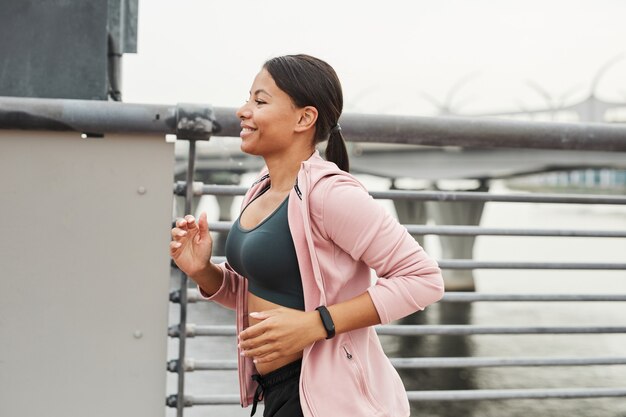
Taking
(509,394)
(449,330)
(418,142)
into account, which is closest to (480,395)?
(509,394)

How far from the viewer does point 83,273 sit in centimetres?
262

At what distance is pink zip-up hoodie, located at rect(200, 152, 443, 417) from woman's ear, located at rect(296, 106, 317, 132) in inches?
3.9

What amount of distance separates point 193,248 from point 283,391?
0.49 meters

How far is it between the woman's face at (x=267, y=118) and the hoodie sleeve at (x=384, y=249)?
0.22 m

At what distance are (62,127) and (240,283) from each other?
3.18ft

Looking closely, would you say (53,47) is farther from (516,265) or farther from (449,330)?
(516,265)

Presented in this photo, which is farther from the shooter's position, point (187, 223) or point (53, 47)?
point (53, 47)

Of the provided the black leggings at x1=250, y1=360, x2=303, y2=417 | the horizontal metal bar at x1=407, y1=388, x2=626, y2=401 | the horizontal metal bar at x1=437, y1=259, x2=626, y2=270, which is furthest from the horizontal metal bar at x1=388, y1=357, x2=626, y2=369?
the black leggings at x1=250, y1=360, x2=303, y2=417

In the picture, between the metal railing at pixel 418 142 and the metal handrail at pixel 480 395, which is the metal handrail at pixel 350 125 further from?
the metal handrail at pixel 480 395

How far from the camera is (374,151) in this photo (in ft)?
95.9

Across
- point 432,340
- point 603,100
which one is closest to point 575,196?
point 432,340

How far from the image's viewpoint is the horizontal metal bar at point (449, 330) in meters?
2.74

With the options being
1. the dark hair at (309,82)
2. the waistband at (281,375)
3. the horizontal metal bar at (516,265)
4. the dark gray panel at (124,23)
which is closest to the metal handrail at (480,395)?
the horizontal metal bar at (516,265)

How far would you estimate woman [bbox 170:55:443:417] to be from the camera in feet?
5.59
